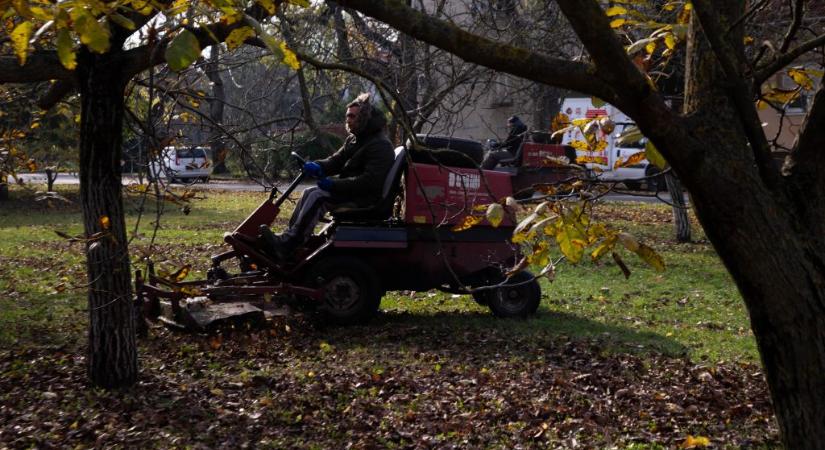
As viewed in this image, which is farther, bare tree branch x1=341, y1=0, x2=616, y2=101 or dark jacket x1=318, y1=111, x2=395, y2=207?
dark jacket x1=318, y1=111, x2=395, y2=207

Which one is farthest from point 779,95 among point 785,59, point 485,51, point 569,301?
point 569,301

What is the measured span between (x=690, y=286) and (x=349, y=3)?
9.45 meters

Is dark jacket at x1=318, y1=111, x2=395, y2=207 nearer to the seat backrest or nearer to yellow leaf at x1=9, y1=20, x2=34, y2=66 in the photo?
the seat backrest

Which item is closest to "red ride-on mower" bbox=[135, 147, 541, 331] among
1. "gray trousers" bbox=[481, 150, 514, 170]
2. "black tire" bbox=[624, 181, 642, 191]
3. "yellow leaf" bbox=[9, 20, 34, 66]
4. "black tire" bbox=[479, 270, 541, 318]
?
"black tire" bbox=[479, 270, 541, 318]

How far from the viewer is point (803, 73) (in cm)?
459

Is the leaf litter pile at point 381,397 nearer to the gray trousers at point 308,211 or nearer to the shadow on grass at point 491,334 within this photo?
the shadow on grass at point 491,334

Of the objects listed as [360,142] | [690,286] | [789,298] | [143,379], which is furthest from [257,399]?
[690,286]

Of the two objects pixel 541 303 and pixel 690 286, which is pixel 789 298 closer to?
pixel 541 303

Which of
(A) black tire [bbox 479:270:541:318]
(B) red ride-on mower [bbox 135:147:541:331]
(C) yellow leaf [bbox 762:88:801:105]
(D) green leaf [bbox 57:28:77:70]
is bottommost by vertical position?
(A) black tire [bbox 479:270:541:318]

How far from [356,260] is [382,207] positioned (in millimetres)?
573

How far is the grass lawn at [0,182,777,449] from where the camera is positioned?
5.95m

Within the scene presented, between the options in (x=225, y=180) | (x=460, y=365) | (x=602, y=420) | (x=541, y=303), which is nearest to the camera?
(x=602, y=420)

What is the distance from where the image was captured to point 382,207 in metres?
9.16

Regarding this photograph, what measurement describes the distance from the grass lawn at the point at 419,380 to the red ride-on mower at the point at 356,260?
32 cm
